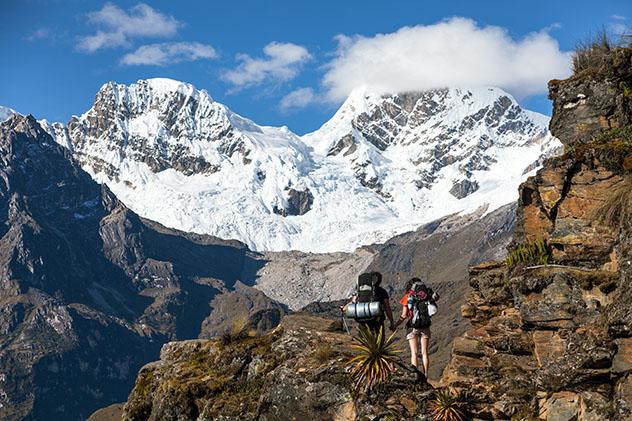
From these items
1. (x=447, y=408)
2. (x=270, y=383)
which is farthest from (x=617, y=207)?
(x=270, y=383)

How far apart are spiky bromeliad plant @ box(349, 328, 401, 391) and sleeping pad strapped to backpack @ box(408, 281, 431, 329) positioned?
2.50 meters

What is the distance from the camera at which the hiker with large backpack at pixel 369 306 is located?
16.9 m

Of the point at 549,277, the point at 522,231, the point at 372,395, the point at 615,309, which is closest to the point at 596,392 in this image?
the point at 615,309

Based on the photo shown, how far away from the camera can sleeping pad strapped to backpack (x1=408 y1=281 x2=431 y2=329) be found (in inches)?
715

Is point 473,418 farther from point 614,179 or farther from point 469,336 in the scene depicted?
point 614,179

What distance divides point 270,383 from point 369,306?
2.54 m

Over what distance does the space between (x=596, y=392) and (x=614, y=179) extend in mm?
8502

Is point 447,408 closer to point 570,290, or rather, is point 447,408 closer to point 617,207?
point 570,290

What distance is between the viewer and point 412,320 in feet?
60.2

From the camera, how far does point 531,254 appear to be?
22156 mm

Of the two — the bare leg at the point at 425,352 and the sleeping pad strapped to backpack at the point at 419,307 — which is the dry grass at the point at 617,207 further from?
the bare leg at the point at 425,352

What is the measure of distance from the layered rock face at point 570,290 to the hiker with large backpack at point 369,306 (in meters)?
2.04

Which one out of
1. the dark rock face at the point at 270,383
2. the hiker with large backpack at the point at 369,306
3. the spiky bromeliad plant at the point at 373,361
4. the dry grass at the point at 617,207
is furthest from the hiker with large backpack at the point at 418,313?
the dry grass at the point at 617,207

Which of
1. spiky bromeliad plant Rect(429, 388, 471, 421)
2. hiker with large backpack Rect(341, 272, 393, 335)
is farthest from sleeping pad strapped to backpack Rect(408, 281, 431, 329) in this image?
spiky bromeliad plant Rect(429, 388, 471, 421)
